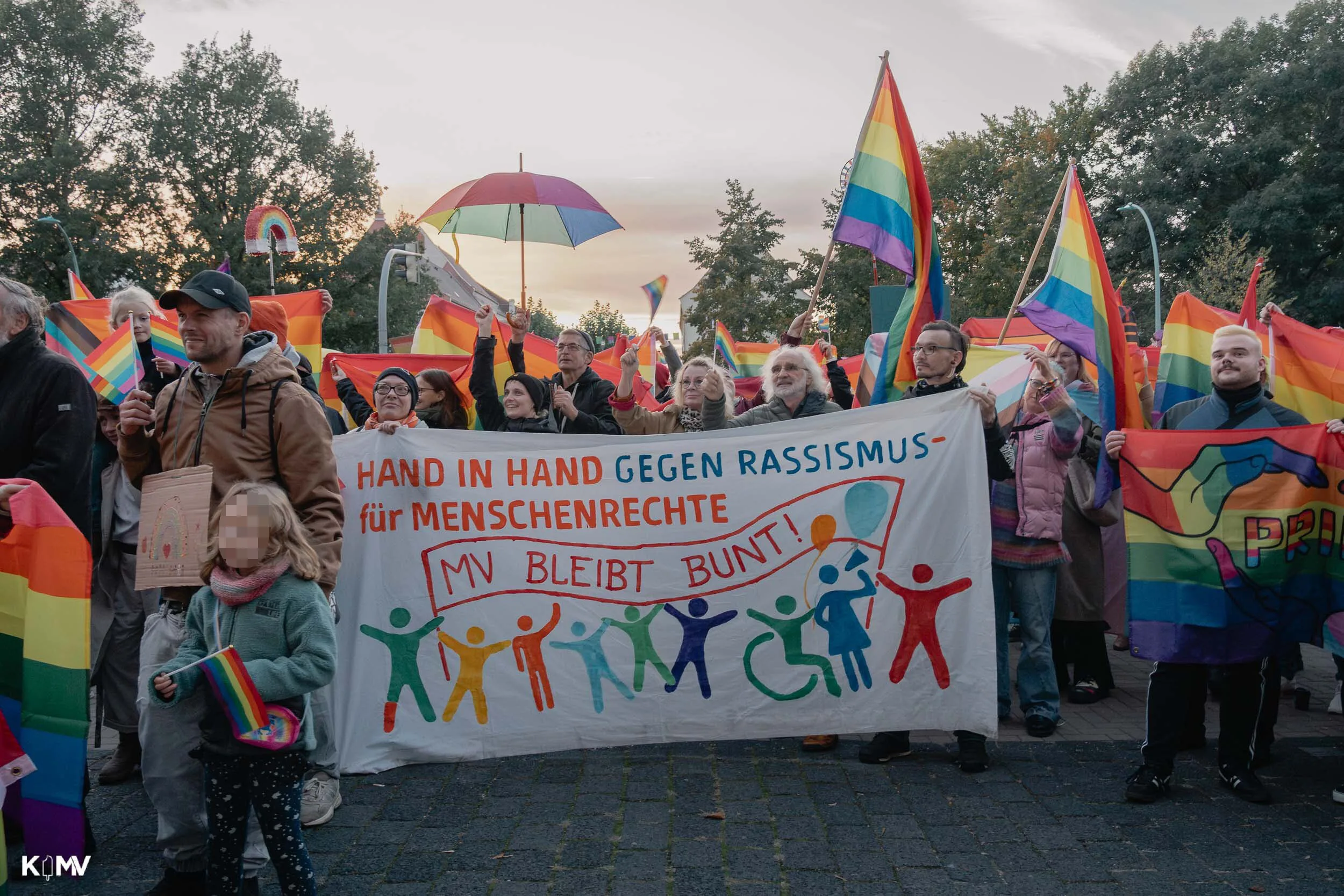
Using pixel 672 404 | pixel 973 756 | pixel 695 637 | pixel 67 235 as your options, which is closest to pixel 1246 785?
pixel 973 756

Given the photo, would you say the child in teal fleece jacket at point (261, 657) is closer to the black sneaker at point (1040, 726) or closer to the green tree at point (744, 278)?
the black sneaker at point (1040, 726)

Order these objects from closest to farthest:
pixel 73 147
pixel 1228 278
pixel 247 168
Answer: pixel 1228 278 < pixel 73 147 < pixel 247 168

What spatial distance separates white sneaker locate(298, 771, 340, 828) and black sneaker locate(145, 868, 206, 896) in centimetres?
54

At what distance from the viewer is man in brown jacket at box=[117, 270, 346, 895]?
3201mm

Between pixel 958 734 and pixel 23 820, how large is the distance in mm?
3652

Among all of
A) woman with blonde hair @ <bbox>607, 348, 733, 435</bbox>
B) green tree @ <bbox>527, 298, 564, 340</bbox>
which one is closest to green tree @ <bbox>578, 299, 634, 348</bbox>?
green tree @ <bbox>527, 298, 564, 340</bbox>

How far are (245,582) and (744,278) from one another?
4385 cm

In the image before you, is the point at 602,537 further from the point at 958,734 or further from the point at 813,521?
the point at 958,734

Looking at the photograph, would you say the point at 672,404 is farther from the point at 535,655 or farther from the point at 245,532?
the point at 245,532

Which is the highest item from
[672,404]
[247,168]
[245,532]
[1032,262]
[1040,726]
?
[247,168]

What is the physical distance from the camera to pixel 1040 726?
5.06 metres

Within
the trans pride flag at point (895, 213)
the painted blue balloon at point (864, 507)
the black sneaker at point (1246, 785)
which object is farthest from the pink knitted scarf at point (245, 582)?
the black sneaker at point (1246, 785)

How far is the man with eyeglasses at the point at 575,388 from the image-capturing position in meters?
5.74

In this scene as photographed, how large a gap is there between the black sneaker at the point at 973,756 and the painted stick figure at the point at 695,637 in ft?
3.88
